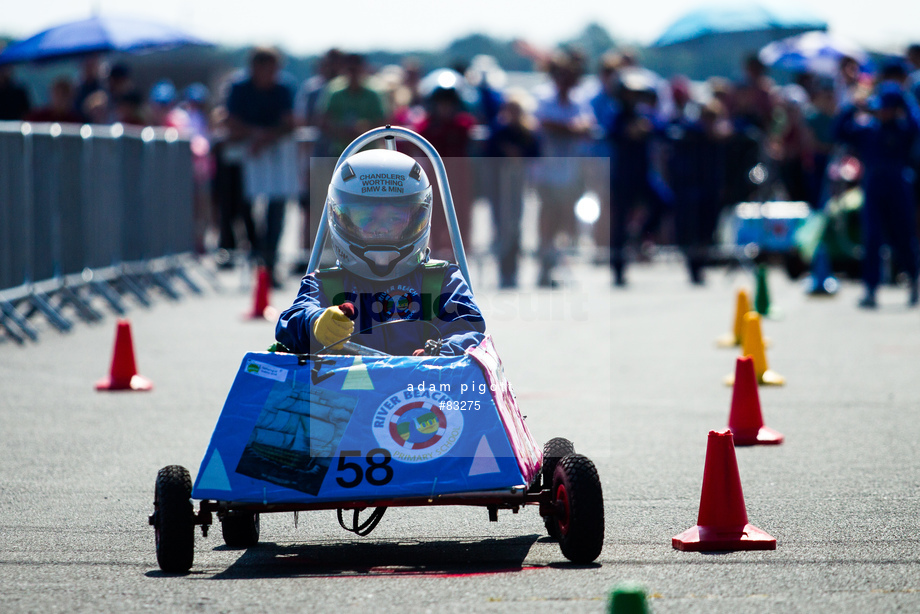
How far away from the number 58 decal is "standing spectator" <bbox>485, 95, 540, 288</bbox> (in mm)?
11166

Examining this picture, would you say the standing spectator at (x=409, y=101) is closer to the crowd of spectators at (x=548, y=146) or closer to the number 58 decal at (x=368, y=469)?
the crowd of spectators at (x=548, y=146)

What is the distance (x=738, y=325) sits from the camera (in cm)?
1151

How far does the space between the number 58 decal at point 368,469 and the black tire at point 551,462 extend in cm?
72

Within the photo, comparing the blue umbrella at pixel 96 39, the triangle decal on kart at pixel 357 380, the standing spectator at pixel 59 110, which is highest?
the blue umbrella at pixel 96 39

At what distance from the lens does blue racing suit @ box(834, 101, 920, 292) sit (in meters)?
13.8

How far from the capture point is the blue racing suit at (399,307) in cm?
584

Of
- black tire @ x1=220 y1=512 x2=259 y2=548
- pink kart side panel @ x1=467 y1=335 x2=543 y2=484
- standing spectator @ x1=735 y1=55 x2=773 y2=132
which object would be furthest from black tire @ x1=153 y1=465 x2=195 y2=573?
standing spectator @ x1=735 y1=55 x2=773 y2=132

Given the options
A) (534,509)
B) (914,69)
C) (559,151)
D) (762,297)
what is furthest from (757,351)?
(914,69)

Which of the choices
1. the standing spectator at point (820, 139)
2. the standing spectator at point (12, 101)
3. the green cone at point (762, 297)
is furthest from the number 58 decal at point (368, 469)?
the standing spectator at point (820, 139)

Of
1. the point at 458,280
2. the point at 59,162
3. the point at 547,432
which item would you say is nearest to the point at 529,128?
the point at 59,162

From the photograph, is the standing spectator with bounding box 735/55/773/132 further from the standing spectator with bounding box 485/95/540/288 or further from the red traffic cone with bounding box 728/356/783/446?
the red traffic cone with bounding box 728/356/783/446

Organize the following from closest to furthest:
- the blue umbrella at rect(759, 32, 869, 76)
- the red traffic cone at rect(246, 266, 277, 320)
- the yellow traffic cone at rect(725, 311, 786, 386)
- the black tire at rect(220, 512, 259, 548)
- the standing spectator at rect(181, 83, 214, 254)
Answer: the black tire at rect(220, 512, 259, 548) < the yellow traffic cone at rect(725, 311, 786, 386) < the red traffic cone at rect(246, 266, 277, 320) < the standing spectator at rect(181, 83, 214, 254) < the blue umbrella at rect(759, 32, 869, 76)

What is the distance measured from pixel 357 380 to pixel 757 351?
4.74m

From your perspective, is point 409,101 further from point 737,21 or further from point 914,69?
point 914,69
